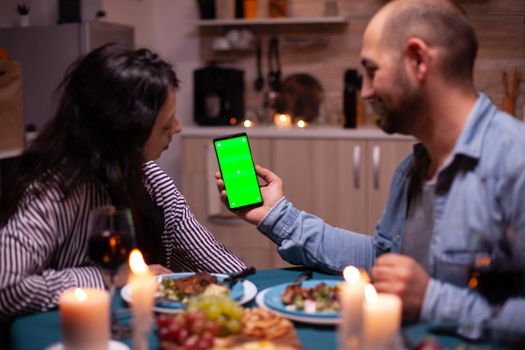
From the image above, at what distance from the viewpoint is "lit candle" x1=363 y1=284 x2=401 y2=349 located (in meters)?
0.99

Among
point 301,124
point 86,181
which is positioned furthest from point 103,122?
point 301,124

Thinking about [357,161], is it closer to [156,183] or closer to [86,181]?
[156,183]

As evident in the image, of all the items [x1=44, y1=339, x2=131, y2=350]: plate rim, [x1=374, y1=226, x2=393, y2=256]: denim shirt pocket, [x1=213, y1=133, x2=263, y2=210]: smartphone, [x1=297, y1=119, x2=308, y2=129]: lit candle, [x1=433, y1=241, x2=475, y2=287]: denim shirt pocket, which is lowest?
[x1=297, y1=119, x2=308, y2=129]: lit candle

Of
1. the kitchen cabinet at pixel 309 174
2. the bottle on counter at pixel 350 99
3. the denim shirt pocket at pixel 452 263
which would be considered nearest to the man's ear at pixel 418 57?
the denim shirt pocket at pixel 452 263

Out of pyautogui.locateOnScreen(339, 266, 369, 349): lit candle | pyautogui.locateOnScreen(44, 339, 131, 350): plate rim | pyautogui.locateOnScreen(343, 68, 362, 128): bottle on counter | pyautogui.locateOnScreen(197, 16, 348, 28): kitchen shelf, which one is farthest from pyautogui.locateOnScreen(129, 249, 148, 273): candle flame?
pyautogui.locateOnScreen(197, 16, 348, 28): kitchen shelf

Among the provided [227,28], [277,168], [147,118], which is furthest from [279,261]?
[147,118]

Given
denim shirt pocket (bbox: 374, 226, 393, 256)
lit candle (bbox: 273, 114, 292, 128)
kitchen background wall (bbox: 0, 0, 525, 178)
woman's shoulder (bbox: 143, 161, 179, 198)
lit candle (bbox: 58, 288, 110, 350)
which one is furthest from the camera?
lit candle (bbox: 273, 114, 292, 128)

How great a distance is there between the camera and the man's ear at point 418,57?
148cm

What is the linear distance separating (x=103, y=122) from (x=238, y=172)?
14.0 inches

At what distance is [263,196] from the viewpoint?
1855 mm

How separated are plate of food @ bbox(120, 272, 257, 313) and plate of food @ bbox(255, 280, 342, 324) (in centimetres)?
4

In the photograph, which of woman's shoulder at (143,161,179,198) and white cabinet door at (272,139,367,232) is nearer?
woman's shoulder at (143,161,179,198)

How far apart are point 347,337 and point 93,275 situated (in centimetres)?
76

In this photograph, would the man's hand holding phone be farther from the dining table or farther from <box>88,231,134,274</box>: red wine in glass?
<box>88,231,134,274</box>: red wine in glass
